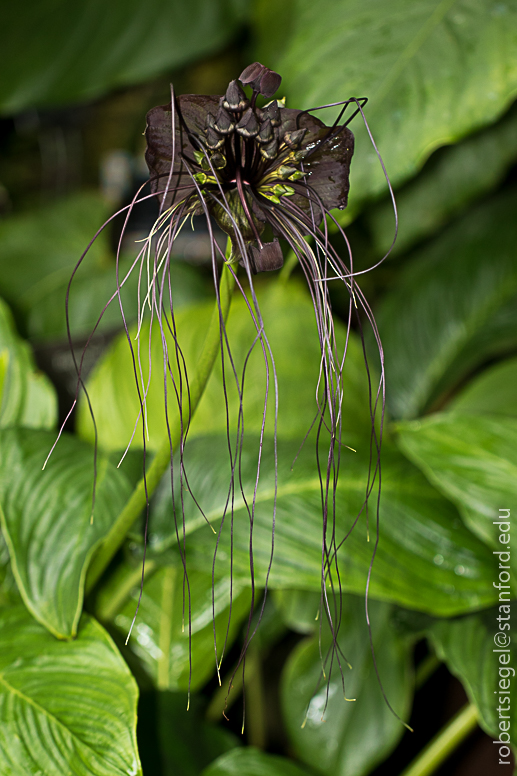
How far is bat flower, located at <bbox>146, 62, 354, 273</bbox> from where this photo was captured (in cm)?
35

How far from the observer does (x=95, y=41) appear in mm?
1128

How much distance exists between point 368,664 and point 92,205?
1279mm

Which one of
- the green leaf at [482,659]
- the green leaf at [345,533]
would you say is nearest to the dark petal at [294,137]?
the green leaf at [345,533]

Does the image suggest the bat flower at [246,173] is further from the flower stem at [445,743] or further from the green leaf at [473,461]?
the flower stem at [445,743]

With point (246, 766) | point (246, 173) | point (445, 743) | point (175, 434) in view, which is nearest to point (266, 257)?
point (246, 173)

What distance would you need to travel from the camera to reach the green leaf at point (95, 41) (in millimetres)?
1112

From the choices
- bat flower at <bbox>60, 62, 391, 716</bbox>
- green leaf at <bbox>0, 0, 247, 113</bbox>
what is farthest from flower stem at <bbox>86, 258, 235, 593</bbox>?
green leaf at <bbox>0, 0, 247, 113</bbox>

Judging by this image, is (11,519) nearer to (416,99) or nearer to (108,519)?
(108,519)

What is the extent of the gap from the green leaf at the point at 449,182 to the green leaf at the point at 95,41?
541 millimetres

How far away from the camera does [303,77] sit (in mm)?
639

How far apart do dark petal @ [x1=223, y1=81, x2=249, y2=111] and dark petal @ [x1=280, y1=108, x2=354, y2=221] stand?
0.12ft

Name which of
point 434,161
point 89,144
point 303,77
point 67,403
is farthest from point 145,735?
point 89,144

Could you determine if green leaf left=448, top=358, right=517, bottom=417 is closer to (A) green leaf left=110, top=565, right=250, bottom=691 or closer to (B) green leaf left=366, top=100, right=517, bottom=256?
(B) green leaf left=366, top=100, right=517, bottom=256

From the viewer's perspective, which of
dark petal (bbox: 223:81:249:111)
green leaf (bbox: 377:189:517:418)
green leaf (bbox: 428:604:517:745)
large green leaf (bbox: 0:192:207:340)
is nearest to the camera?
dark petal (bbox: 223:81:249:111)
